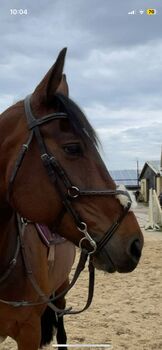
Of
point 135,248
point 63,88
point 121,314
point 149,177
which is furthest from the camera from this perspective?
point 149,177

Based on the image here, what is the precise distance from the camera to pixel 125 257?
2.06 m

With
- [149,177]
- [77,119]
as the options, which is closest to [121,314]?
[77,119]

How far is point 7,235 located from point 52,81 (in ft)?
3.66

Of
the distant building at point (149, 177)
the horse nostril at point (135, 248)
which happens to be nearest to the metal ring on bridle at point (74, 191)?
the horse nostril at point (135, 248)

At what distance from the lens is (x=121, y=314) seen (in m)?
6.09

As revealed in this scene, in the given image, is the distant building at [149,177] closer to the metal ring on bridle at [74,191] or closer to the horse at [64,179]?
the horse at [64,179]

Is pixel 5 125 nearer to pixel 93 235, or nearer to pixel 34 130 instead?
pixel 34 130

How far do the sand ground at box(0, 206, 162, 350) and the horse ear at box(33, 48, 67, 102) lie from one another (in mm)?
3474

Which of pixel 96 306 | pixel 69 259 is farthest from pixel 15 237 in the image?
pixel 96 306

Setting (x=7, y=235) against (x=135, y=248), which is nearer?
(x=135, y=248)

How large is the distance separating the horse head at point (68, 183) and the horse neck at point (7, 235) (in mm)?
339

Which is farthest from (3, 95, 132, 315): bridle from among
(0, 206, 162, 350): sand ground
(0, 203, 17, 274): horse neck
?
(0, 206, 162, 350): sand ground

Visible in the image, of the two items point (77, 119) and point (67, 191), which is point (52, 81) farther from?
point (67, 191)

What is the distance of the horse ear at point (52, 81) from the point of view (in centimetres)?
208
